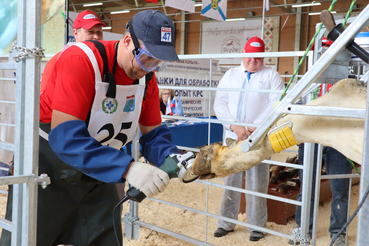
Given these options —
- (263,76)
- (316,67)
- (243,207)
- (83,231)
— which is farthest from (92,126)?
(243,207)

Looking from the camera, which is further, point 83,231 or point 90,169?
point 83,231

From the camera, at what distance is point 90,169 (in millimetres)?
1388

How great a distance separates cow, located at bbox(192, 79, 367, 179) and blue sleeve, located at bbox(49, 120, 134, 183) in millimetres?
363

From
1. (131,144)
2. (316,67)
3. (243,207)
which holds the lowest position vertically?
(243,207)

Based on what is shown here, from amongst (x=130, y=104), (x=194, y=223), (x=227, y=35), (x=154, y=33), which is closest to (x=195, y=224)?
(x=194, y=223)

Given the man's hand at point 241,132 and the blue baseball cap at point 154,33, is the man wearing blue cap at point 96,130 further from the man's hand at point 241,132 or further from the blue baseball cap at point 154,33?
the man's hand at point 241,132

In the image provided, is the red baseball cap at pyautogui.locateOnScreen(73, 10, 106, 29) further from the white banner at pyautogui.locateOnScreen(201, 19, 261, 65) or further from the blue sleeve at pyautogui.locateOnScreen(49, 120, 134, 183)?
the white banner at pyautogui.locateOnScreen(201, 19, 261, 65)

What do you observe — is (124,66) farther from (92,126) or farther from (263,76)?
(263,76)

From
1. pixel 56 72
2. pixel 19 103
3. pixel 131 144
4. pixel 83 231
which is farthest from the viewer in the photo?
pixel 131 144

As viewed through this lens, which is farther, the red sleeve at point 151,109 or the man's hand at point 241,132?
the man's hand at point 241,132

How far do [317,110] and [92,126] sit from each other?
102 centimetres

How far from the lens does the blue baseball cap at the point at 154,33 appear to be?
1.45m

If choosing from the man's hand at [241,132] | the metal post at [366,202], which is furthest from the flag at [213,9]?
the metal post at [366,202]

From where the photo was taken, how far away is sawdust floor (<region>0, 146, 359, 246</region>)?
124 inches
